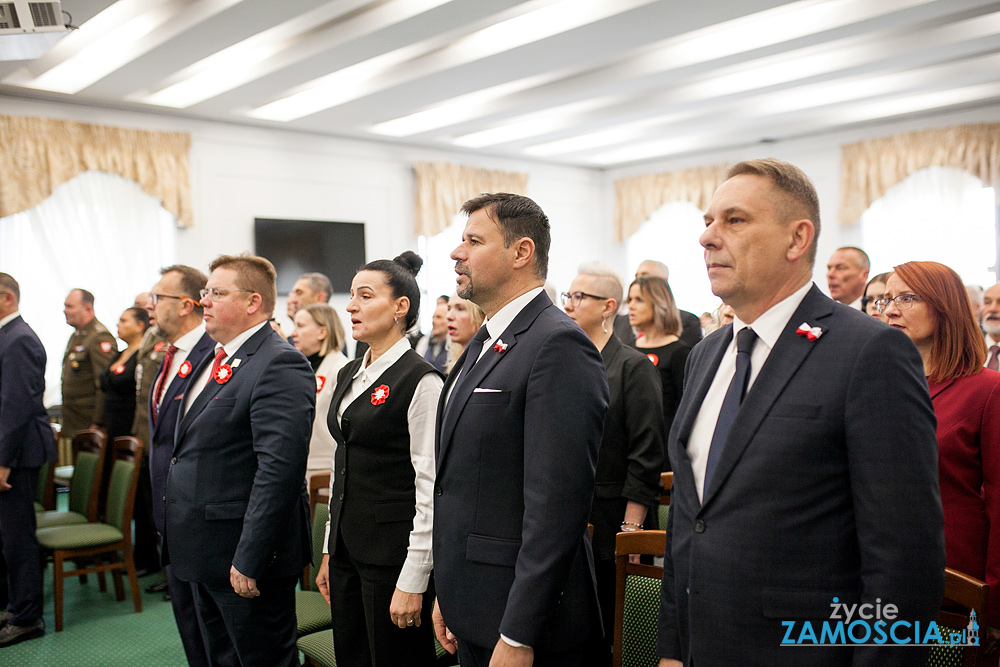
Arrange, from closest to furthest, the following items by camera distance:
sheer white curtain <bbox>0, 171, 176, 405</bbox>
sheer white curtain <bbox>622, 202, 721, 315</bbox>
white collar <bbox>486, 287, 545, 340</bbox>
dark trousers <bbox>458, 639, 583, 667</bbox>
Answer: dark trousers <bbox>458, 639, 583, 667</bbox> → white collar <bbox>486, 287, 545, 340</bbox> → sheer white curtain <bbox>0, 171, 176, 405</bbox> → sheer white curtain <bbox>622, 202, 721, 315</bbox>

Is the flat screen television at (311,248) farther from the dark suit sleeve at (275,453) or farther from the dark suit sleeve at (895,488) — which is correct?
the dark suit sleeve at (895,488)

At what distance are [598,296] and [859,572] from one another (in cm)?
197

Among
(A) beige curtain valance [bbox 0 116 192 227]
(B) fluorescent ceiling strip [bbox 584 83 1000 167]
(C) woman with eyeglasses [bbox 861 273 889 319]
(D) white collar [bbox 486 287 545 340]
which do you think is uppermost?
(B) fluorescent ceiling strip [bbox 584 83 1000 167]

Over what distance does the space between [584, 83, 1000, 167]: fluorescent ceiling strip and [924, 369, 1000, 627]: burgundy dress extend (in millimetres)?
6982

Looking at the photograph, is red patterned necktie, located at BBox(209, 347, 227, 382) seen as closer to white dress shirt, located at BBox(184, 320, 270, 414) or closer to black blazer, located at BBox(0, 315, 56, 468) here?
white dress shirt, located at BBox(184, 320, 270, 414)

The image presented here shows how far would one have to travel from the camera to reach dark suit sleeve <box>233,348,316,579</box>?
90.6 inches

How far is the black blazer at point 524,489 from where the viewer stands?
60.7 inches

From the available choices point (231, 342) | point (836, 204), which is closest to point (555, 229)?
point (836, 204)

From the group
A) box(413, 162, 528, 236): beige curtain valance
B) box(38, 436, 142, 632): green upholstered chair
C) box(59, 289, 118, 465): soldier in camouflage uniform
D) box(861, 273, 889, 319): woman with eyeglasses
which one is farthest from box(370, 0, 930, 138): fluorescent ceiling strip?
box(38, 436, 142, 632): green upholstered chair

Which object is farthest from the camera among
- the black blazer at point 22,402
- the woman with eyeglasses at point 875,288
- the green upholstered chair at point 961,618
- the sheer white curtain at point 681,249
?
the sheer white curtain at point 681,249


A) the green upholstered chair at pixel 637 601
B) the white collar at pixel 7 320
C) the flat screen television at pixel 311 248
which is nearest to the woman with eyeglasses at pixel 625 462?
the green upholstered chair at pixel 637 601

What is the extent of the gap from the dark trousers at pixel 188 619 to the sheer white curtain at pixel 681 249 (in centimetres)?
863

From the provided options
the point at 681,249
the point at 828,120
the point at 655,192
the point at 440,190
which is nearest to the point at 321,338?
the point at 440,190

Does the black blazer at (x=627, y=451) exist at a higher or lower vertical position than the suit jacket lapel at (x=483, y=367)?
lower
